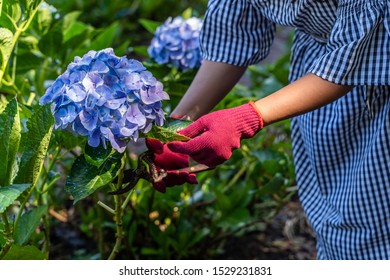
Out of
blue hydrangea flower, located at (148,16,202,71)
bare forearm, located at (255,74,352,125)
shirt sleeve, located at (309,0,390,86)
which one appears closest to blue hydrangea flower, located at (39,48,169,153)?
bare forearm, located at (255,74,352,125)

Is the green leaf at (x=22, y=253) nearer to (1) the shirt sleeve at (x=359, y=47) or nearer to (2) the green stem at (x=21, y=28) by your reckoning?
(2) the green stem at (x=21, y=28)

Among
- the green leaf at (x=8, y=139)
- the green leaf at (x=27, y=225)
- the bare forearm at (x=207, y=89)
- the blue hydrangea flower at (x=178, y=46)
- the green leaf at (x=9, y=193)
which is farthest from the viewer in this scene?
the blue hydrangea flower at (x=178, y=46)

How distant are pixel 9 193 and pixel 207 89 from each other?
65cm

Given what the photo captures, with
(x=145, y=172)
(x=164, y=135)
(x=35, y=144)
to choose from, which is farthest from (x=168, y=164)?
(x=35, y=144)

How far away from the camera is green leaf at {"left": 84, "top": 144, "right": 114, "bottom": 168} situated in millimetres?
1526

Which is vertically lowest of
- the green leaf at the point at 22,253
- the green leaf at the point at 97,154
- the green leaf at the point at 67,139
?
the green leaf at the point at 22,253

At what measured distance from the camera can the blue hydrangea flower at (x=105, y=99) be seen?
1470mm

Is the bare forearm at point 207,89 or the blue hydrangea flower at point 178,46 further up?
the blue hydrangea flower at point 178,46

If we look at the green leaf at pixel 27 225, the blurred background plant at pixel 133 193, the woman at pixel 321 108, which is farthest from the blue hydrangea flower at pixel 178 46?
the green leaf at pixel 27 225

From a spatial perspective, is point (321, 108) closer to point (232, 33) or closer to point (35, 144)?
point (232, 33)

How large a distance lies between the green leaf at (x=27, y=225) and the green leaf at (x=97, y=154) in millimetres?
352

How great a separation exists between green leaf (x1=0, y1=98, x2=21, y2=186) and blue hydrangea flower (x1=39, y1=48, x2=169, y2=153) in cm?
7
